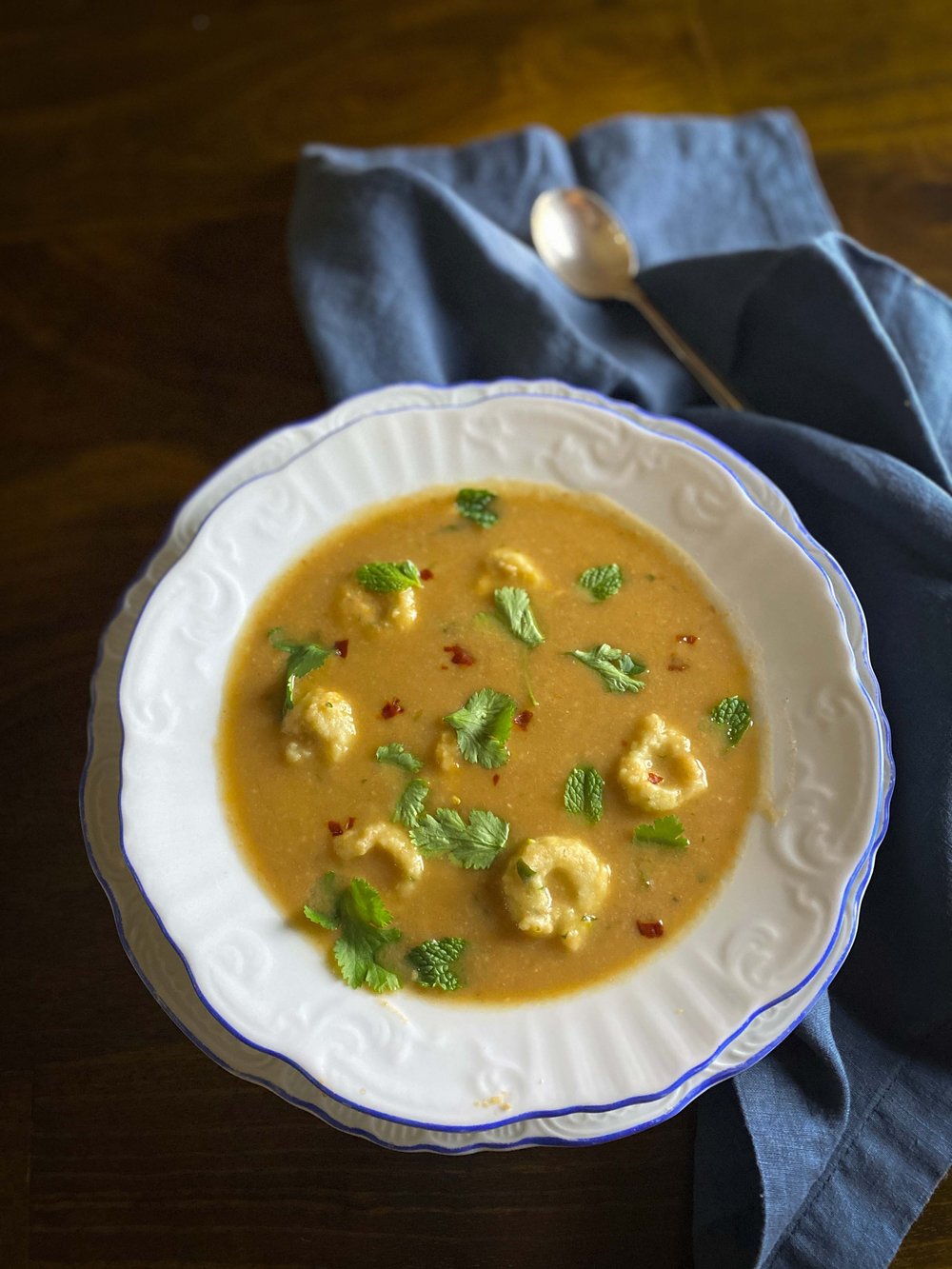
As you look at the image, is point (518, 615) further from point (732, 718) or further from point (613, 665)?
point (732, 718)

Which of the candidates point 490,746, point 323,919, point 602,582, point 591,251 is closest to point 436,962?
point 323,919

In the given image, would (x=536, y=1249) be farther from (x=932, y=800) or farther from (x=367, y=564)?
(x=367, y=564)

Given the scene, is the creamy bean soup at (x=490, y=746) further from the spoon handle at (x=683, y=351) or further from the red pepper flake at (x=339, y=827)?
the spoon handle at (x=683, y=351)

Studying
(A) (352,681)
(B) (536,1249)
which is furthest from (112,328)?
(B) (536,1249)

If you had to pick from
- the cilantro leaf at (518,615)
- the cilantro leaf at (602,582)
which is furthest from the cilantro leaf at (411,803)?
the cilantro leaf at (602,582)

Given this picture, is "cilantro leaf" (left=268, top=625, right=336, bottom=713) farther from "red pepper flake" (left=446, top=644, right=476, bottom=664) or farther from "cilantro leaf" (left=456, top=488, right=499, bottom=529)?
"cilantro leaf" (left=456, top=488, right=499, bottom=529)
